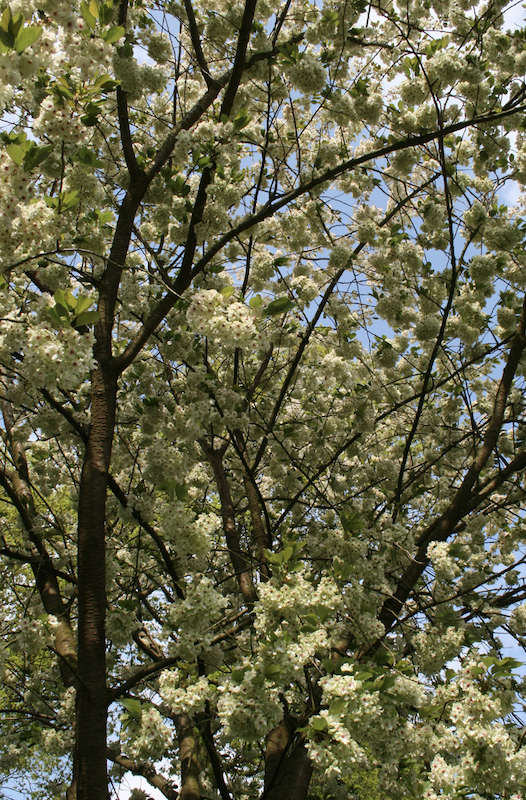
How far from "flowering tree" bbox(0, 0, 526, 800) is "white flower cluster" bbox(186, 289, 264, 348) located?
12 mm

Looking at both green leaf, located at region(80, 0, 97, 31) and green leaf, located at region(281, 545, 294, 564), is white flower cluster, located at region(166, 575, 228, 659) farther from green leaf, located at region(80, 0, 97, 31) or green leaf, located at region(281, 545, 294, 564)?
green leaf, located at region(80, 0, 97, 31)

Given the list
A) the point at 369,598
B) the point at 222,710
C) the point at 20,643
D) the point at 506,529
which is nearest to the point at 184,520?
the point at 222,710

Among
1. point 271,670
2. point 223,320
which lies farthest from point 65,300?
point 271,670

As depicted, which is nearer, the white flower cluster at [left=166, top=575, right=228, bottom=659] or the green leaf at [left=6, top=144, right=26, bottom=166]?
the green leaf at [left=6, top=144, right=26, bottom=166]

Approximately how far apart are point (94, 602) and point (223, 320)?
1.65m

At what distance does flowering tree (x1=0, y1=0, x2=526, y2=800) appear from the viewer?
2.66 m

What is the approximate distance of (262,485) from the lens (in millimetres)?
7609

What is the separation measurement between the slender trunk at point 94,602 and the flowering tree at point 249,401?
0.05ft

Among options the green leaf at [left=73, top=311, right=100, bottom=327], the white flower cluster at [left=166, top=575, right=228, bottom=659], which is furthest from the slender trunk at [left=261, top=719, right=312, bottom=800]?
the green leaf at [left=73, top=311, right=100, bottom=327]

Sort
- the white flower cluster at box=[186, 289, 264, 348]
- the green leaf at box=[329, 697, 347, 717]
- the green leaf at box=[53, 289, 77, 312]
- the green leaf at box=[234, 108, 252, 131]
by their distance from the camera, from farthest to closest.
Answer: the green leaf at box=[234, 108, 252, 131] → the white flower cluster at box=[186, 289, 264, 348] → the green leaf at box=[329, 697, 347, 717] → the green leaf at box=[53, 289, 77, 312]

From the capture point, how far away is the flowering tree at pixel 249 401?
8.73 ft

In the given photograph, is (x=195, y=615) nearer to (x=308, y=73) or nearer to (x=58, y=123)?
(x=58, y=123)

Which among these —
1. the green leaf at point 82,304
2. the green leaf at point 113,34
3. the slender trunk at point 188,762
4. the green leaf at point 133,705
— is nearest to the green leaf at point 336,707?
the green leaf at point 133,705

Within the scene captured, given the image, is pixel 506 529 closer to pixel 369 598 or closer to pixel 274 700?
pixel 369 598
